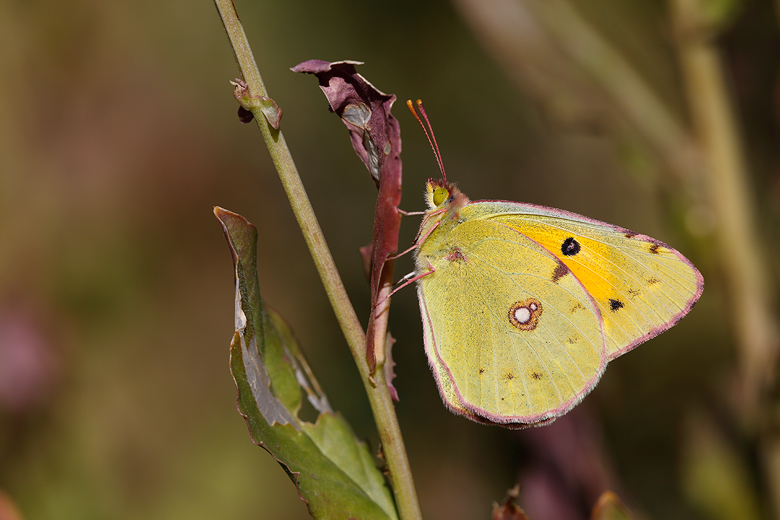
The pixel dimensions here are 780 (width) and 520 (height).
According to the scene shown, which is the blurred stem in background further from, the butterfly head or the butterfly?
the butterfly head

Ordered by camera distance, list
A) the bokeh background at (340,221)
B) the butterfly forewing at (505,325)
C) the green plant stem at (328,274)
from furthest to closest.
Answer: the bokeh background at (340,221) → the butterfly forewing at (505,325) → the green plant stem at (328,274)

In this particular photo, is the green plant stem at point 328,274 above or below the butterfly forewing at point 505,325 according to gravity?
above

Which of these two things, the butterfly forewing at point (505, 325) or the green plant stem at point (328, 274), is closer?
the green plant stem at point (328, 274)

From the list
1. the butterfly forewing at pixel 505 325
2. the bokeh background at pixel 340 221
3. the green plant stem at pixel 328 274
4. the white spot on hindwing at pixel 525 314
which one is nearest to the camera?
the green plant stem at pixel 328 274

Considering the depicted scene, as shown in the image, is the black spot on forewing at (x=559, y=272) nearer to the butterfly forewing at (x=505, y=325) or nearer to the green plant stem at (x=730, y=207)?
the butterfly forewing at (x=505, y=325)

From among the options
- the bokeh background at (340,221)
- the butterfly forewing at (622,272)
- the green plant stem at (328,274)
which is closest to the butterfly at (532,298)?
the butterfly forewing at (622,272)

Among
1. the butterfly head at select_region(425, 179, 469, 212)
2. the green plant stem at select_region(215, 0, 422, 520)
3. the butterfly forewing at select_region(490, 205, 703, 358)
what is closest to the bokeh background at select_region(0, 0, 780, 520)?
the butterfly forewing at select_region(490, 205, 703, 358)
